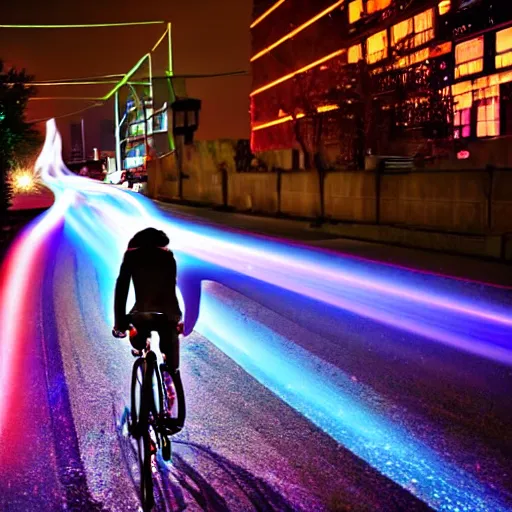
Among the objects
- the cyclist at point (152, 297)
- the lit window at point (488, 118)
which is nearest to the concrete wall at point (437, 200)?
the cyclist at point (152, 297)

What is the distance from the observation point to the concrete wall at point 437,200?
1551 centimetres

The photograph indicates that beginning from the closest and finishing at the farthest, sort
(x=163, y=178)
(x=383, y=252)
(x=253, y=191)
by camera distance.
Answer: (x=383, y=252) → (x=253, y=191) → (x=163, y=178)

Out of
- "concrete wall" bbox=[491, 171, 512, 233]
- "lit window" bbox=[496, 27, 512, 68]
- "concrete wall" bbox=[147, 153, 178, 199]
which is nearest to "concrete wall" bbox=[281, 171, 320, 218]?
"concrete wall" bbox=[491, 171, 512, 233]

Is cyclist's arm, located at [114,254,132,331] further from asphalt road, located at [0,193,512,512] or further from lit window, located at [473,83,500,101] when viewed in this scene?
lit window, located at [473,83,500,101]

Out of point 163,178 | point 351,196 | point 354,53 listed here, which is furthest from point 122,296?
point 354,53

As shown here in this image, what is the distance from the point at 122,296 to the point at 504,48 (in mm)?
32234

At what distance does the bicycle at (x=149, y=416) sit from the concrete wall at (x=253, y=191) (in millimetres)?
24152

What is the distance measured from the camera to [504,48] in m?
32.1

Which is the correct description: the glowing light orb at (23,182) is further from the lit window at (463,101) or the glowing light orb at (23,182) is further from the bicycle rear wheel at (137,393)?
the bicycle rear wheel at (137,393)

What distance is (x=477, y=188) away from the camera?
50.9ft

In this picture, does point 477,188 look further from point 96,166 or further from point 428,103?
point 96,166

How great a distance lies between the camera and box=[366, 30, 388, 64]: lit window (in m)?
43.8

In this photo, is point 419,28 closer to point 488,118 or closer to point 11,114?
point 488,118

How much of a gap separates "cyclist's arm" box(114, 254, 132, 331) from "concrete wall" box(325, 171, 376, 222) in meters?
16.3
